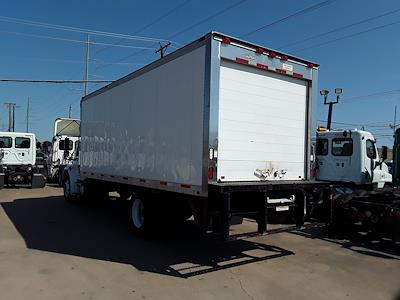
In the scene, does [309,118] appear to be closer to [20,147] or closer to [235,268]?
[235,268]

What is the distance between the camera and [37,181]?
2072cm

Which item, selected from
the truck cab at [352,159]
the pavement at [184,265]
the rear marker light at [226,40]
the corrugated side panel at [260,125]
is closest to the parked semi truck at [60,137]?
the pavement at [184,265]

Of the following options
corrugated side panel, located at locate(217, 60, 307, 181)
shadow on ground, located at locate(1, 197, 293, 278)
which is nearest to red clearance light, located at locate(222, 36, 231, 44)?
corrugated side panel, located at locate(217, 60, 307, 181)

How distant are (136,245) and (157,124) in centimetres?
241

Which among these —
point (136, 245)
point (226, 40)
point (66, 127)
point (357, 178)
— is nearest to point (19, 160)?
point (66, 127)

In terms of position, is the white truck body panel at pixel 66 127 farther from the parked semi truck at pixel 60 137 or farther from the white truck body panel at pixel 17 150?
the white truck body panel at pixel 17 150

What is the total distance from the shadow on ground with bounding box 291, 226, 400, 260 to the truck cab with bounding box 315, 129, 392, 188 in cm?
269

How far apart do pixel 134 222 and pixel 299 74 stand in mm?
4614

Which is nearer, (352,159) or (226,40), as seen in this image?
(226,40)

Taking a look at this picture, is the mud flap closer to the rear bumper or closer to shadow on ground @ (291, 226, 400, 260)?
shadow on ground @ (291, 226, 400, 260)

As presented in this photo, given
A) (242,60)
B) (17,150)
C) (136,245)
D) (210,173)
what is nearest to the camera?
(210,173)

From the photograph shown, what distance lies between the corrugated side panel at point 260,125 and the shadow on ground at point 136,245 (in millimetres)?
1464

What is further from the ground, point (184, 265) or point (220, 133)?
point (220, 133)

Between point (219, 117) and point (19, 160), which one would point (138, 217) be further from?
point (19, 160)
